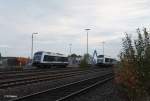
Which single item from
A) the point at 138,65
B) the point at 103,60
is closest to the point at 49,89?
the point at 138,65

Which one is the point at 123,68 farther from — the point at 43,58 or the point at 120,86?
the point at 43,58

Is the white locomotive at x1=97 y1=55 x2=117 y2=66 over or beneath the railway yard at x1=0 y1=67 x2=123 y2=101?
over

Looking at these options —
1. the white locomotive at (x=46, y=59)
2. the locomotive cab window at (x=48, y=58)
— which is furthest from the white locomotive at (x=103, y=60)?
the locomotive cab window at (x=48, y=58)

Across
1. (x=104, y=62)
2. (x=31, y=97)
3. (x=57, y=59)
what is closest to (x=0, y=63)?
(x=57, y=59)

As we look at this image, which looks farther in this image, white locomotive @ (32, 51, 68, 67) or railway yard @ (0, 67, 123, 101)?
white locomotive @ (32, 51, 68, 67)

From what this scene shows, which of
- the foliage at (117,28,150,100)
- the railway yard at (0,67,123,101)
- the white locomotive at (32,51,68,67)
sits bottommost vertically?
the railway yard at (0,67,123,101)

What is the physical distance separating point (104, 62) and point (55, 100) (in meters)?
76.7

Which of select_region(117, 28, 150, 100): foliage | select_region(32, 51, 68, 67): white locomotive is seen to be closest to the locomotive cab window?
select_region(32, 51, 68, 67): white locomotive

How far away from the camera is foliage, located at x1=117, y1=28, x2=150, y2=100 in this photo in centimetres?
1670

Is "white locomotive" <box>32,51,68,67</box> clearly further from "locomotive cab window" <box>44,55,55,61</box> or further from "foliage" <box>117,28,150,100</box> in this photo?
"foliage" <box>117,28,150,100</box>

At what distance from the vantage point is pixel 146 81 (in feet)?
54.9

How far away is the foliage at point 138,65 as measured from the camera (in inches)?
658

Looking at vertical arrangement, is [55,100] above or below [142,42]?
below

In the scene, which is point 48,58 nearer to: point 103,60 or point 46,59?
point 46,59
